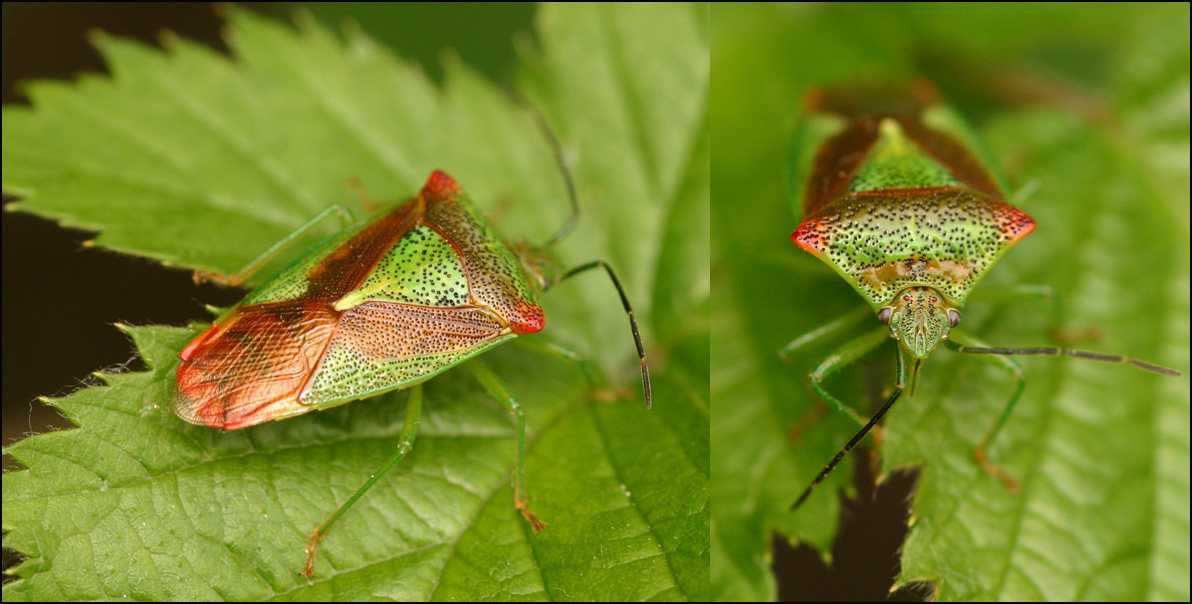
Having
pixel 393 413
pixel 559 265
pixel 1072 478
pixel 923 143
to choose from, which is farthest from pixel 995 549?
pixel 393 413

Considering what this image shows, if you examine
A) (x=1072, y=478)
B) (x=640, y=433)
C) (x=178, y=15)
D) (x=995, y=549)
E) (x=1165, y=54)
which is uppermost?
(x=178, y=15)

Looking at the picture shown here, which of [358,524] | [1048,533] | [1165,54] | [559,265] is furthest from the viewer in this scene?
[1165,54]

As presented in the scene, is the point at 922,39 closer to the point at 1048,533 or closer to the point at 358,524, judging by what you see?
the point at 1048,533

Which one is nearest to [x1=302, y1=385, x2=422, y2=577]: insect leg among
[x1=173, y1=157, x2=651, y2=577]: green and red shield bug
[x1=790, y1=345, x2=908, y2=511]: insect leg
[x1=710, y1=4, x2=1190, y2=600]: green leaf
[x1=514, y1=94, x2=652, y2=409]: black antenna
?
[x1=173, y1=157, x2=651, y2=577]: green and red shield bug

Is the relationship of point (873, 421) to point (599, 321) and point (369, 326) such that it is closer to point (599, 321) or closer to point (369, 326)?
point (599, 321)

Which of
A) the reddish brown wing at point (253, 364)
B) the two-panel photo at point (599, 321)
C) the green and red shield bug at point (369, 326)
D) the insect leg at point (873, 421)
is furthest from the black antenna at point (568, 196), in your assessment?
the reddish brown wing at point (253, 364)

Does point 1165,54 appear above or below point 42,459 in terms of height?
above

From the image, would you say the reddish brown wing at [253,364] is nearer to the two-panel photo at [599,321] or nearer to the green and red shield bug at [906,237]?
the two-panel photo at [599,321]
